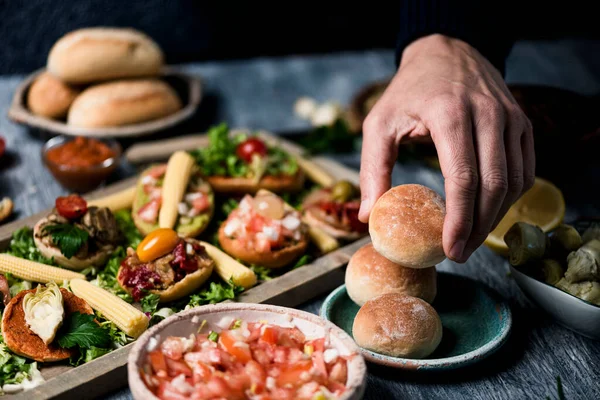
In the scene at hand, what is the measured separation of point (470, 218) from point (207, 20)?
4.95 m

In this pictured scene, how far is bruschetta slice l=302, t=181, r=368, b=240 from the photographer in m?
3.58

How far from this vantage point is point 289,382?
7.02 feet

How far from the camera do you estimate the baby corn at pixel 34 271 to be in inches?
119

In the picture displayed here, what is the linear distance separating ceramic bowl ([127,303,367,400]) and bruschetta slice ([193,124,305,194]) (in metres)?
1.62

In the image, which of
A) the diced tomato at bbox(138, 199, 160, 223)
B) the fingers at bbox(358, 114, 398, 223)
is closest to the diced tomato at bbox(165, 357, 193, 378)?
the fingers at bbox(358, 114, 398, 223)

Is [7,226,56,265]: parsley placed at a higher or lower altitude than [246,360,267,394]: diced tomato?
lower

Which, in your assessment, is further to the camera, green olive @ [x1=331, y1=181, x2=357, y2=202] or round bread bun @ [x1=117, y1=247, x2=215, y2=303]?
green olive @ [x1=331, y1=181, x2=357, y2=202]

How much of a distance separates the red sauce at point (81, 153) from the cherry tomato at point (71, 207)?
847 millimetres

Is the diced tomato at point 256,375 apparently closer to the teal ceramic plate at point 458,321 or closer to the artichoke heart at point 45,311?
the teal ceramic plate at point 458,321

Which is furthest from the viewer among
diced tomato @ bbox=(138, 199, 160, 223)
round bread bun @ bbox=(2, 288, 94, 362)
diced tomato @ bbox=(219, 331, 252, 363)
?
diced tomato @ bbox=(138, 199, 160, 223)

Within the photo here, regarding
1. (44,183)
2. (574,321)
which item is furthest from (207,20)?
(574,321)

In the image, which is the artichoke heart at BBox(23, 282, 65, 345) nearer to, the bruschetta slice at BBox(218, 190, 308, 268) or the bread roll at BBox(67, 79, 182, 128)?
the bruschetta slice at BBox(218, 190, 308, 268)

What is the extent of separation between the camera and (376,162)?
2859 mm

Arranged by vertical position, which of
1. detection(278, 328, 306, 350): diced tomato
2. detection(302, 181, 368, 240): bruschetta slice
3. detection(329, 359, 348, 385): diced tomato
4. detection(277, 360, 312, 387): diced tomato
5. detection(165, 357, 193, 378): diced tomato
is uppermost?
detection(165, 357, 193, 378): diced tomato
